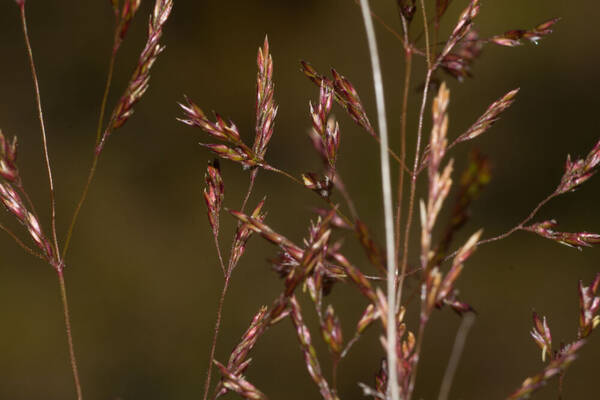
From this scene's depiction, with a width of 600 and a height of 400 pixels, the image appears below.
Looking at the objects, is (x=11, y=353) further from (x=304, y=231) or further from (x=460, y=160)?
(x=460, y=160)

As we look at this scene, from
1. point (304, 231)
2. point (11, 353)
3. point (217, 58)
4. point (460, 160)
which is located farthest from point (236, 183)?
point (11, 353)

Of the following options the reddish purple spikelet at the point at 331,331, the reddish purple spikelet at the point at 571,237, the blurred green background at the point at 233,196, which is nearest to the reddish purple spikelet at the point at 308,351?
the reddish purple spikelet at the point at 331,331

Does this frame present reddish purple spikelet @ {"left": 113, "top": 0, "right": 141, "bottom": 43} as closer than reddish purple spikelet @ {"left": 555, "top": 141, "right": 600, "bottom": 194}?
Yes

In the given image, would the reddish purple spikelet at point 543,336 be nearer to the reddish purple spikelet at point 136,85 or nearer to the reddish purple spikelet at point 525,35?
the reddish purple spikelet at point 525,35

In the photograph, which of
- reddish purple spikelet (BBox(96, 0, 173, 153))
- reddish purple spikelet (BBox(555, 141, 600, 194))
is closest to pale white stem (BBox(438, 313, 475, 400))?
reddish purple spikelet (BBox(555, 141, 600, 194))

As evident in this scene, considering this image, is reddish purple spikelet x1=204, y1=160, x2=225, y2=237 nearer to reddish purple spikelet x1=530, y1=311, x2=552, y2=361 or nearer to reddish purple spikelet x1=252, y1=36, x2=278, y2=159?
reddish purple spikelet x1=252, y1=36, x2=278, y2=159

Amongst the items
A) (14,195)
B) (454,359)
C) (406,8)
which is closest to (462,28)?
(406,8)

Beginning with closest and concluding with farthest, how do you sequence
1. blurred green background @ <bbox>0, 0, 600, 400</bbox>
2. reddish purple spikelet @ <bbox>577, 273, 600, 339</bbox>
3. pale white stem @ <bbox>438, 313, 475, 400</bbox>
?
pale white stem @ <bbox>438, 313, 475, 400</bbox>, reddish purple spikelet @ <bbox>577, 273, 600, 339</bbox>, blurred green background @ <bbox>0, 0, 600, 400</bbox>

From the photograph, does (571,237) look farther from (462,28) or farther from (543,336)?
(462,28)
